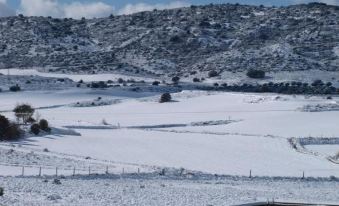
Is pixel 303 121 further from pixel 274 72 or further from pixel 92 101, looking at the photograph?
pixel 274 72

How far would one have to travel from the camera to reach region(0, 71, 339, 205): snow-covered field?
28.2 meters

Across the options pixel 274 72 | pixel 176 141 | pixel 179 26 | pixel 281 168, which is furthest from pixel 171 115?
pixel 179 26

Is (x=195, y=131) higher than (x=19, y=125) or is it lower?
lower

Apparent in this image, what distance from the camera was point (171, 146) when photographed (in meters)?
47.1

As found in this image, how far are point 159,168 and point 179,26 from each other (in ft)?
334

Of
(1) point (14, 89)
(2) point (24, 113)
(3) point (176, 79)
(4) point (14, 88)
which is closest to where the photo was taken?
(2) point (24, 113)

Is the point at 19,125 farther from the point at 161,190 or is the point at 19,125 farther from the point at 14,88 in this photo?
the point at 14,88

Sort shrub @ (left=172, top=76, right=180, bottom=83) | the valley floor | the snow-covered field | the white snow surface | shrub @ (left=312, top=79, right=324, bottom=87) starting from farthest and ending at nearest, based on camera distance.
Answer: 1. shrub @ (left=172, top=76, right=180, bottom=83)
2. shrub @ (left=312, top=79, right=324, bottom=87)
3. the white snow surface
4. the snow-covered field
5. the valley floor

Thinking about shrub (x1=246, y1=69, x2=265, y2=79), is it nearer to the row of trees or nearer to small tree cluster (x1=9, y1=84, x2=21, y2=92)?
small tree cluster (x1=9, y1=84, x2=21, y2=92)

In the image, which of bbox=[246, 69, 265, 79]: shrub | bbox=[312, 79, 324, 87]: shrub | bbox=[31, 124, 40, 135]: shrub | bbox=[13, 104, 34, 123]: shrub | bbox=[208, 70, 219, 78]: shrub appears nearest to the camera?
bbox=[31, 124, 40, 135]: shrub

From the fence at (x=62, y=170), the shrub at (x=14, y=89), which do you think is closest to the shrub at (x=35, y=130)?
the fence at (x=62, y=170)

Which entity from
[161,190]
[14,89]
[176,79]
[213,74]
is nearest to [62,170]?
[161,190]

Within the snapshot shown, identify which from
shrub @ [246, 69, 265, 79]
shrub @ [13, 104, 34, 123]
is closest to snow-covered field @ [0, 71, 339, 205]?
shrub @ [13, 104, 34, 123]

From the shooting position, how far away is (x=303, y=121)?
62.8 meters
